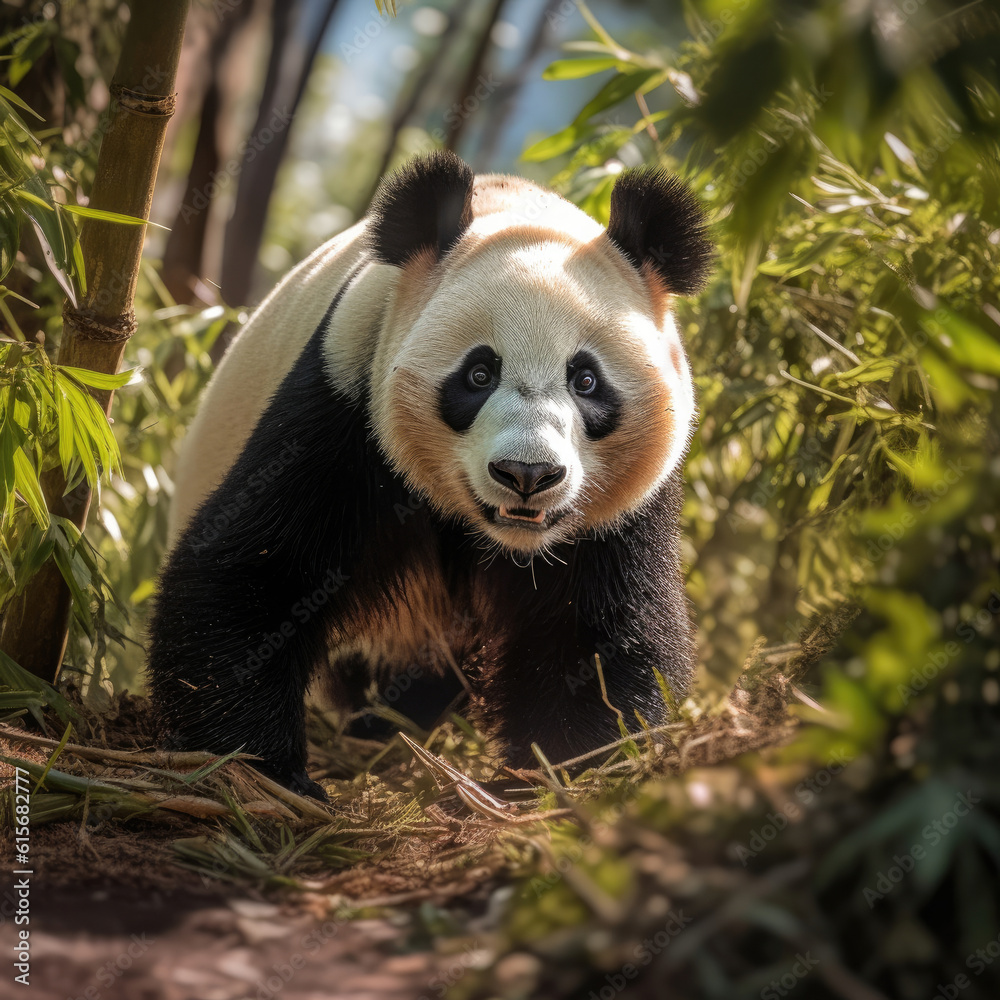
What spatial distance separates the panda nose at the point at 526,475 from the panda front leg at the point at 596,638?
25.2 inches

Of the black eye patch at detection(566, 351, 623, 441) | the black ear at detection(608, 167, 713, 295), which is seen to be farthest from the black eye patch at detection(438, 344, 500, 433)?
the black ear at detection(608, 167, 713, 295)

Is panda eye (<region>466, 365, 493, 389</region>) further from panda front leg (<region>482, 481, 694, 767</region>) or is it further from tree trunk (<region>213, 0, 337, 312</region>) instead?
tree trunk (<region>213, 0, 337, 312</region>)

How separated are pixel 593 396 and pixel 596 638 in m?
0.78

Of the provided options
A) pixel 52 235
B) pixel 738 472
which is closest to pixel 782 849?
pixel 52 235

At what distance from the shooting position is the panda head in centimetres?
251

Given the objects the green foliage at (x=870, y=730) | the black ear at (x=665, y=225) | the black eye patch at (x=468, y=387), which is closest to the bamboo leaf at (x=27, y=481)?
the black eye patch at (x=468, y=387)

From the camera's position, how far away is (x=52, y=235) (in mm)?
2145

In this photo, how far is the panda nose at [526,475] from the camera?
2.29 m

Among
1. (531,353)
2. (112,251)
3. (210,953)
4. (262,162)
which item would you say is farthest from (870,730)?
(262,162)

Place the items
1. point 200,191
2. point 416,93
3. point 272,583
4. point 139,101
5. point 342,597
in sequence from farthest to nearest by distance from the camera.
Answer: point 416,93, point 200,191, point 342,597, point 272,583, point 139,101

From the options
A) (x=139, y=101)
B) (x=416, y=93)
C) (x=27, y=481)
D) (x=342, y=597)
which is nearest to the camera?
(x=27, y=481)

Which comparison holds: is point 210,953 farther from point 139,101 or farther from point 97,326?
point 139,101

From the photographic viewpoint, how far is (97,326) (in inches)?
101

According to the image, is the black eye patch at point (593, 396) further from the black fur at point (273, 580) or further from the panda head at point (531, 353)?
the black fur at point (273, 580)
